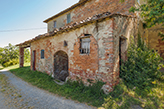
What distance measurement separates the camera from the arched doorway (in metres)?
7.42

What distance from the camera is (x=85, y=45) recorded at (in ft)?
17.9

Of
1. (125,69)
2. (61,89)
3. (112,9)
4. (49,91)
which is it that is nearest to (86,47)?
(125,69)

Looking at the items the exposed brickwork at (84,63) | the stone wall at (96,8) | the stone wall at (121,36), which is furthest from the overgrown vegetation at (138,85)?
the stone wall at (96,8)

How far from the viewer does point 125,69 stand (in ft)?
16.3

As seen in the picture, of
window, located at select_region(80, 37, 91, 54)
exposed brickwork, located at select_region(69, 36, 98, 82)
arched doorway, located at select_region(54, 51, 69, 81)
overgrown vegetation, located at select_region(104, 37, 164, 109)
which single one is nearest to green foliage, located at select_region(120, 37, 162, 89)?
overgrown vegetation, located at select_region(104, 37, 164, 109)

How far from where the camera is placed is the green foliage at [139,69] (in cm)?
471

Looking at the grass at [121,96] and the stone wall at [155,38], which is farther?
the stone wall at [155,38]

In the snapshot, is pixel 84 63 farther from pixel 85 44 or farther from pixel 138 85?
pixel 138 85

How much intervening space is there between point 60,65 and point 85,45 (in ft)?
10.6

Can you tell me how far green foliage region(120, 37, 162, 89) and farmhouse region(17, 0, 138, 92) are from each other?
1.70 feet

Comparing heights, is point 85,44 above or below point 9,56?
above

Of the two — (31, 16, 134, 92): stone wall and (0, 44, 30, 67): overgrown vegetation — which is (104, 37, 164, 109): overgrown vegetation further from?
(0, 44, 30, 67): overgrown vegetation

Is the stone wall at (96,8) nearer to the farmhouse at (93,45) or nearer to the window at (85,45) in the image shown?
the farmhouse at (93,45)

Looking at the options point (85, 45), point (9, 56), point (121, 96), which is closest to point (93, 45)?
point (85, 45)
